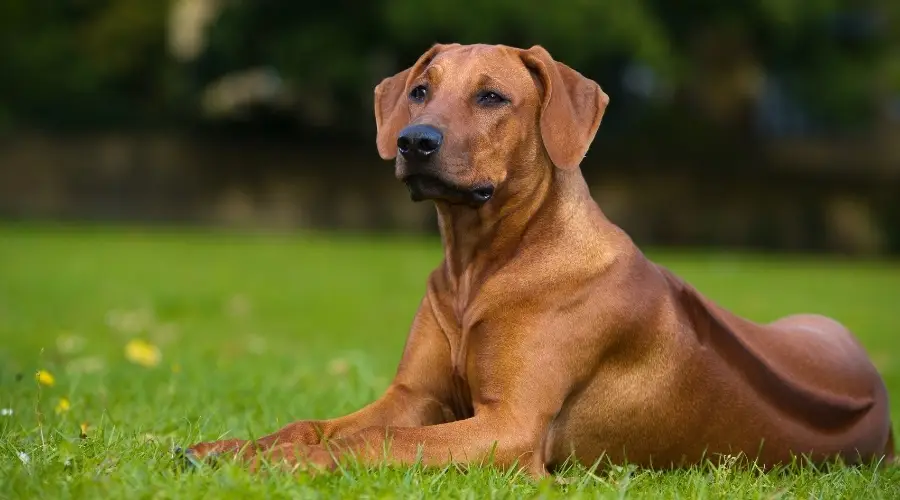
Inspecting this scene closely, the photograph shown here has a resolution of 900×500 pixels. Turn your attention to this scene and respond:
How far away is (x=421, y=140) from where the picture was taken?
4293 millimetres

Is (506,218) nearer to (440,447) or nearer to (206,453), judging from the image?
(440,447)

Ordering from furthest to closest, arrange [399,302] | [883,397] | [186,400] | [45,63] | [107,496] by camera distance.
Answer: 1. [45,63]
2. [399,302]
3. [186,400]
4. [883,397]
5. [107,496]

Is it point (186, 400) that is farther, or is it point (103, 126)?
point (103, 126)

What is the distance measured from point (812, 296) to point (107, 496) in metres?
12.9

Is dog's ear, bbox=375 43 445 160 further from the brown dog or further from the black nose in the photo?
the black nose

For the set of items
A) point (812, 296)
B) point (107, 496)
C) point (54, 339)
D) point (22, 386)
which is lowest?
point (812, 296)

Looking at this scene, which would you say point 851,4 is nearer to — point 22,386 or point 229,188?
point 229,188

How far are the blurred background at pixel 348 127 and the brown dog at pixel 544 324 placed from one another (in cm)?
1776

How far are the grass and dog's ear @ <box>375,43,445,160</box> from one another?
123cm

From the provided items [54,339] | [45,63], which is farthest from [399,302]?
[45,63]

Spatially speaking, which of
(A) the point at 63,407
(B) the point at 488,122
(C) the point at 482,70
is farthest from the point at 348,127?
(B) the point at 488,122

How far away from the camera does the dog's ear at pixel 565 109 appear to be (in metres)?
4.49

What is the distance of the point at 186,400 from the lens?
252 inches

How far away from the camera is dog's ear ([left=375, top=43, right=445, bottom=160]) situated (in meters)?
4.87
